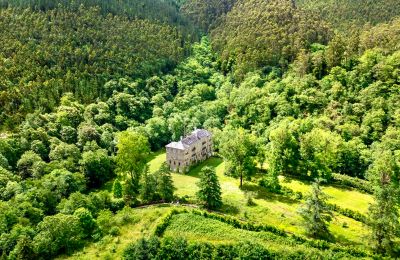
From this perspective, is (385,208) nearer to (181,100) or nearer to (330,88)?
(330,88)

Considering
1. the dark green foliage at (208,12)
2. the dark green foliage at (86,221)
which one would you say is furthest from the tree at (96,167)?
the dark green foliage at (208,12)

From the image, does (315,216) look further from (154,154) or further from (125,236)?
(154,154)

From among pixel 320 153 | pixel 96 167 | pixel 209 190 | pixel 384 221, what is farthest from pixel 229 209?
pixel 96 167

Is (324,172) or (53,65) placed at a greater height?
(53,65)

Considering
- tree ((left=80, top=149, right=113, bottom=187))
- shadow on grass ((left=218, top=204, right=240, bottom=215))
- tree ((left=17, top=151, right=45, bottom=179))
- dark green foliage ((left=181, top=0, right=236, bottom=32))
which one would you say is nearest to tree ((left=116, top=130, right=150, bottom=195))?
tree ((left=80, top=149, right=113, bottom=187))

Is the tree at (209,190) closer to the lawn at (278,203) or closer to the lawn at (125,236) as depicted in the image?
the lawn at (278,203)

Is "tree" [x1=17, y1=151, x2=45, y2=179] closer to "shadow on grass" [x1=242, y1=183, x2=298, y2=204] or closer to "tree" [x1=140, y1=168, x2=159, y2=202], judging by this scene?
"tree" [x1=140, y1=168, x2=159, y2=202]

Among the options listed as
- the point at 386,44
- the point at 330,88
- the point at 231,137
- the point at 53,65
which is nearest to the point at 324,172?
the point at 231,137
